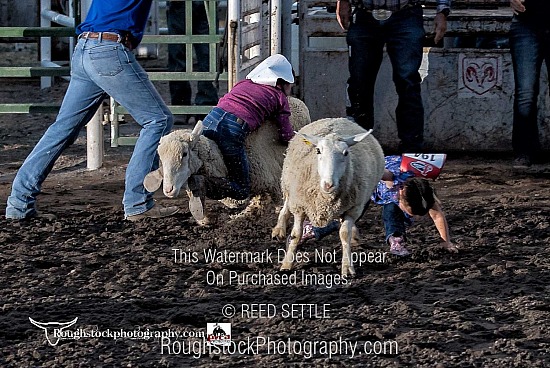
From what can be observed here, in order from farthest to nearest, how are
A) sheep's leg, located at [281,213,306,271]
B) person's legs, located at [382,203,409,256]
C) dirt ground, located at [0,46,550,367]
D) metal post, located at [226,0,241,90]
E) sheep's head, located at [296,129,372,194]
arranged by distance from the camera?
1. metal post, located at [226,0,241,90]
2. person's legs, located at [382,203,409,256]
3. sheep's leg, located at [281,213,306,271]
4. sheep's head, located at [296,129,372,194]
5. dirt ground, located at [0,46,550,367]

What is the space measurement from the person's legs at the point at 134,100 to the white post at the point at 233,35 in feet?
3.18

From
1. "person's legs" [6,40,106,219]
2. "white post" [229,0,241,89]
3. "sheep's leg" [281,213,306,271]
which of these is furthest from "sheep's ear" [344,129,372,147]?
"white post" [229,0,241,89]

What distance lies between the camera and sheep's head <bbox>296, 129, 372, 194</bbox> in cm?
532

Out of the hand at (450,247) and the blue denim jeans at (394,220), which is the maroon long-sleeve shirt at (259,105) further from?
the hand at (450,247)

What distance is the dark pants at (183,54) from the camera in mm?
10047

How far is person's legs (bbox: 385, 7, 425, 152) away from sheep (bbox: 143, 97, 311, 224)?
3.92ft

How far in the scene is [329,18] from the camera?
8961mm

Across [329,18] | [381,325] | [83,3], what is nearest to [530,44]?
[329,18]

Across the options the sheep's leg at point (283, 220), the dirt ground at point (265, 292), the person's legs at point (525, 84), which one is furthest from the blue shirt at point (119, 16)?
the person's legs at point (525, 84)

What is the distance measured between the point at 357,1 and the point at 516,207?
1.94 metres

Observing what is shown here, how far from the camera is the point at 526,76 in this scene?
27.8 feet

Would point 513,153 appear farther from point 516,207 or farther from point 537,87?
point 516,207

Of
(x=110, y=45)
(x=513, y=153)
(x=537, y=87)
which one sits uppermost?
(x=110, y=45)

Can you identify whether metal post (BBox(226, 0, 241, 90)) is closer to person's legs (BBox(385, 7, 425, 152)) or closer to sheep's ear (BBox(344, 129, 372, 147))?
person's legs (BBox(385, 7, 425, 152))
